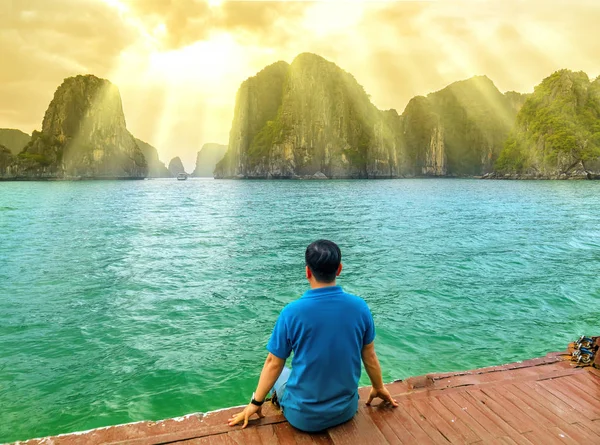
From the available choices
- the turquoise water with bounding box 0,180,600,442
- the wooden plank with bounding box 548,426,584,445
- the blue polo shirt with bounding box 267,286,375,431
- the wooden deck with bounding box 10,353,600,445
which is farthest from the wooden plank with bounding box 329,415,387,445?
the turquoise water with bounding box 0,180,600,442

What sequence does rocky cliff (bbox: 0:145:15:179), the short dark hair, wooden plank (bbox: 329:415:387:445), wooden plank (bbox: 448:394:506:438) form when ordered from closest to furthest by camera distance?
the short dark hair → wooden plank (bbox: 329:415:387:445) → wooden plank (bbox: 448:394:506:438) → rocky cliff (bbox: 0:145:15:179)

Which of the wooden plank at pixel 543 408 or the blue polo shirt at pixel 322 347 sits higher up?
the blue polo shirt at pixel 322 347

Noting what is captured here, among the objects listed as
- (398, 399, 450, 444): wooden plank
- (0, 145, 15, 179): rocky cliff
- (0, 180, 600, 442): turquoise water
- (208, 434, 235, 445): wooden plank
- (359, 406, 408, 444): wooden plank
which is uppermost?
(0, 145, 15, 179): rocky cliff

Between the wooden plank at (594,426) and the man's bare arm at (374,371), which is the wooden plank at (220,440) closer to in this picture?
the man's bare arm at (374,371)

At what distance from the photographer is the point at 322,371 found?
11.2 feet

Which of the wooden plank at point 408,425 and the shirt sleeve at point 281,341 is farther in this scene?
the wooden plank at point 408,425

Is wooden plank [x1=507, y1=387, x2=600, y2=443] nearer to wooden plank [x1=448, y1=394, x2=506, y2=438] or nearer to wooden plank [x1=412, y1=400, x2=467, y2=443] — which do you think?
wooden plank [x1=448, y1=394, x2=506, y2=438]

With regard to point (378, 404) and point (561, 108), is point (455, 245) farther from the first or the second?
point (561, 108)

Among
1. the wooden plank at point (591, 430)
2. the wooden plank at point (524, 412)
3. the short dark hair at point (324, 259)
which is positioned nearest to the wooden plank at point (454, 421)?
the wooden plank at point (524, 412)

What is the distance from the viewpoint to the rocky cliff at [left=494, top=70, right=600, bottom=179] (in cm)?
14425

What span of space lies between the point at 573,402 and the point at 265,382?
3796 mm

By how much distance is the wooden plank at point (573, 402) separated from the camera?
4.29 m

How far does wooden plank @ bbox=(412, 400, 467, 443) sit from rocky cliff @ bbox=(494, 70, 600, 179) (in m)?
174

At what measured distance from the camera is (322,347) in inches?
132
